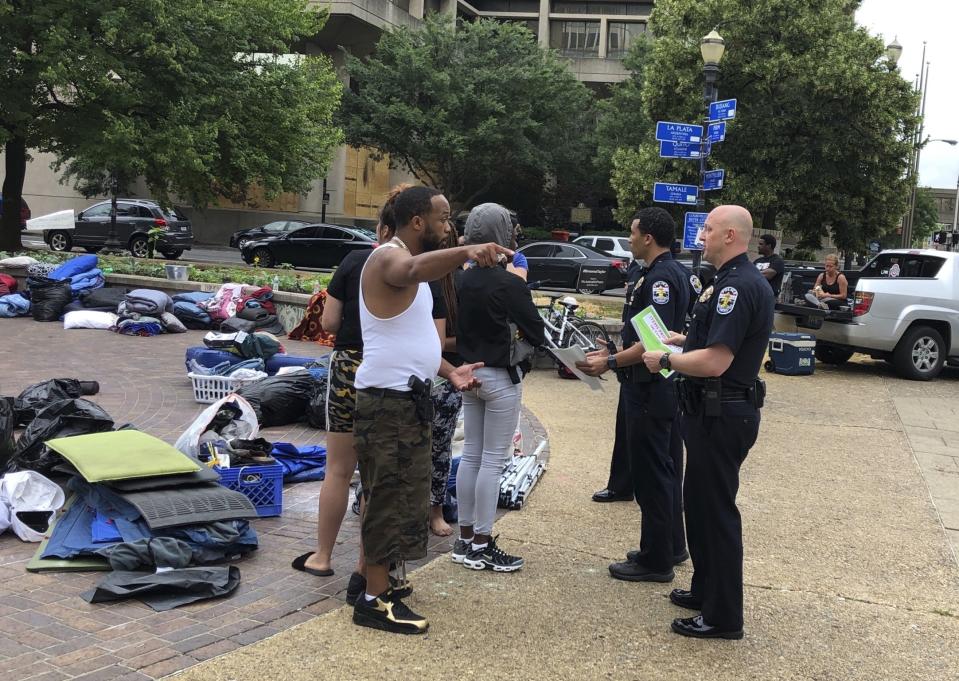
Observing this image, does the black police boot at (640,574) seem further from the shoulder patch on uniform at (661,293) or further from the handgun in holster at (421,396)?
the handgun in holster at (421,396)

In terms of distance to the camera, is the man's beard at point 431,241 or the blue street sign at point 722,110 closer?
the man's beard at point 431,241

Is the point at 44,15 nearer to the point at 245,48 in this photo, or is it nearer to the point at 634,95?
the point at 245,48

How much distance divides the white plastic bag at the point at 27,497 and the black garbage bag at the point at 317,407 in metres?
2.74

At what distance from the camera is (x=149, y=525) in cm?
459

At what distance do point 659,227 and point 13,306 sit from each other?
12.0 meters

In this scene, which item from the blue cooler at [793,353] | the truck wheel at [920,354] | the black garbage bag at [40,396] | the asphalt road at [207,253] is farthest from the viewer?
the asphalt road at [207,253]

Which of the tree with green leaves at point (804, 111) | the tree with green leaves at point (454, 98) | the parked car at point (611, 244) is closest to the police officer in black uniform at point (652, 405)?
the tree with green leaves at point (804, 111)

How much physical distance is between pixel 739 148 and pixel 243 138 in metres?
12.5

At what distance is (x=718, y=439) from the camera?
4078 mm

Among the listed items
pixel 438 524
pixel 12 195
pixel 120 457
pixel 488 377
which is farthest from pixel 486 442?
pixel 12 195

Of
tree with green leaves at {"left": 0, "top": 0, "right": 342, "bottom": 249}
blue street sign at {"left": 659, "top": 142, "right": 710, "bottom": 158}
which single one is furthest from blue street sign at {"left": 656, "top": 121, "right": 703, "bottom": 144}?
tree with green leaves at {"left": 0, "top": 0, "right": 342, "bottom": 249}

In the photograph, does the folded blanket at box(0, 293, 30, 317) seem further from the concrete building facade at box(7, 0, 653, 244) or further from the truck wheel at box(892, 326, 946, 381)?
the concrete building facade at box(7, 0, 653, 244)

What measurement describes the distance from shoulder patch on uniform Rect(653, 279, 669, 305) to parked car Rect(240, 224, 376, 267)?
2148 centimetres

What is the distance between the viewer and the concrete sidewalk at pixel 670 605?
384cm
